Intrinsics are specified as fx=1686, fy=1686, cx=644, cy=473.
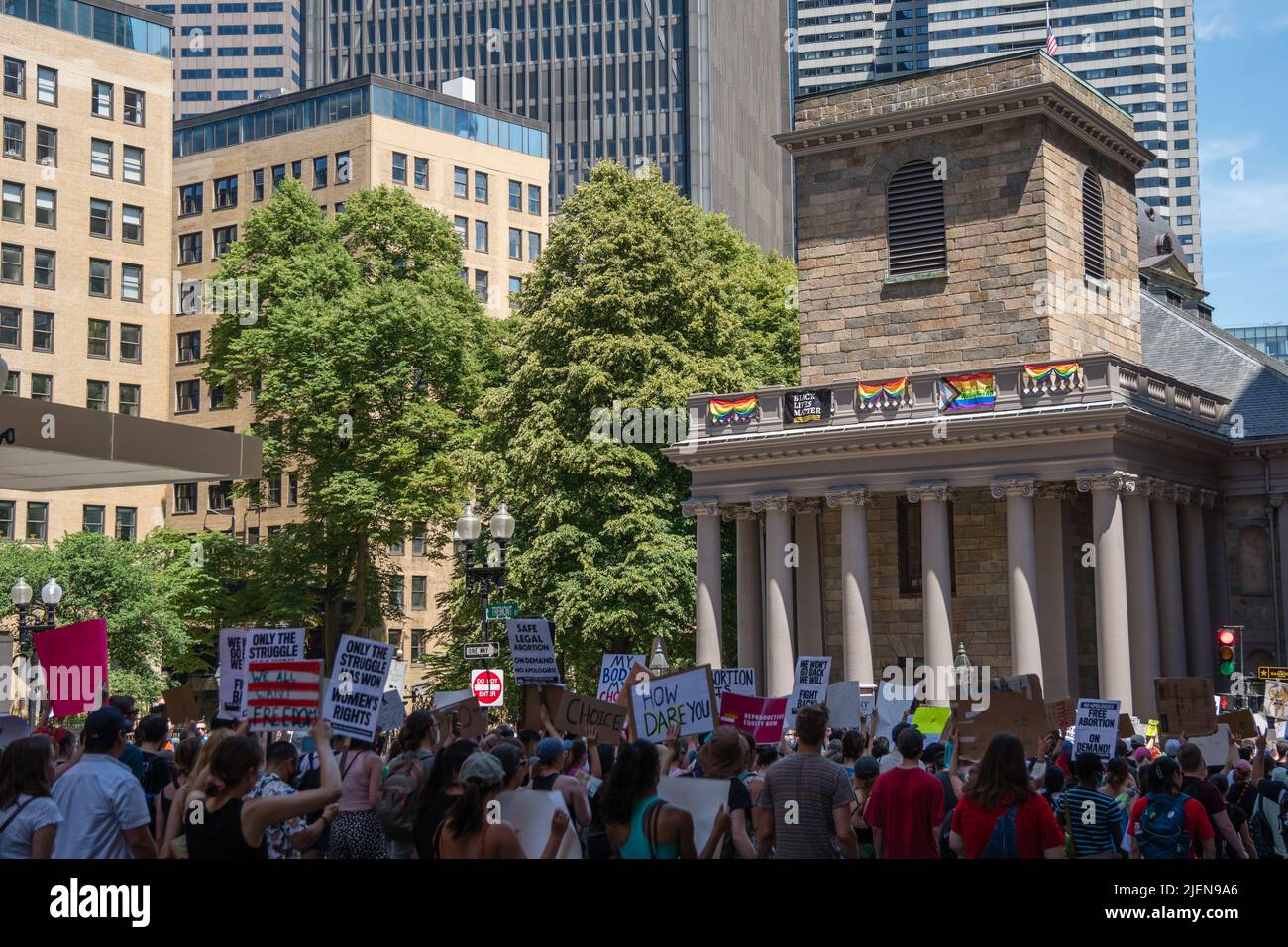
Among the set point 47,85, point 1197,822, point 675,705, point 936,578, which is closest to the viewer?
point 1197,822

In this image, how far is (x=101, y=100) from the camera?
71062 mm

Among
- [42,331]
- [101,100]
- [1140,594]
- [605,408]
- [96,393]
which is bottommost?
[1140,594]

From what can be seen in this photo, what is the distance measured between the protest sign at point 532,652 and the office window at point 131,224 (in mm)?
59023

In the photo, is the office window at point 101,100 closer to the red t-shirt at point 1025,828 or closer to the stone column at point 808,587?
the stone column at point 808,587

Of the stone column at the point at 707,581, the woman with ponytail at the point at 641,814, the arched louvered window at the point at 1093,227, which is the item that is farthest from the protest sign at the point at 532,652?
the arched louvered window at the point at 1093,227

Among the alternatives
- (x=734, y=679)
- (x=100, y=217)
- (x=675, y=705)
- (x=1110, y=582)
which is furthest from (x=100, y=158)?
(x=675, y=705)

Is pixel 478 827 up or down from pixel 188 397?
down

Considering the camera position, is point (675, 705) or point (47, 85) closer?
point (675, 705)

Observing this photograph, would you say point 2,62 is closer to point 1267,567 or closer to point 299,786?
point 1267,567

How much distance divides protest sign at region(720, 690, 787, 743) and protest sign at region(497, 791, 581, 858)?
705cm

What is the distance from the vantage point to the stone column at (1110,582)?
38688 millimetres

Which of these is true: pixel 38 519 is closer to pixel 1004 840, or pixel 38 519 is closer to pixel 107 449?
pixel 107 449

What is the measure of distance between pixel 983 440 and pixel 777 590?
6.91m
